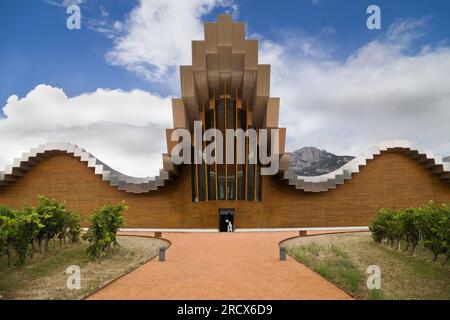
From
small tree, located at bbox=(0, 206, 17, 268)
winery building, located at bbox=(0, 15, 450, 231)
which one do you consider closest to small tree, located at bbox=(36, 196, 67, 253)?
small tree, located at bbox=(0, 206, 17, 268)

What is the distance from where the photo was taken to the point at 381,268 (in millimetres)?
13859

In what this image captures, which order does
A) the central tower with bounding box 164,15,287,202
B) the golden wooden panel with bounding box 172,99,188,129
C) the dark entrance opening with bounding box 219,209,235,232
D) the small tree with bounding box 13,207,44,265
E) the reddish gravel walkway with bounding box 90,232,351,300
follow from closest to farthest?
the reddish gravel walkway with bounding box 90,232,351,300 → the small tree with bounding box 13,207,44,265 → the central tower with bounding box 164,15,287,202 → the golden wooden panel with bounding box 172,99,188,129 → the dark entrance opening with bounding box 219,209,235,232

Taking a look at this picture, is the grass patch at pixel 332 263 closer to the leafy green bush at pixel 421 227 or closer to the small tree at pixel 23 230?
the leafy green bush at pixel 421 227

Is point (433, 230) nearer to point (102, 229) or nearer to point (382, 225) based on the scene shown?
point (382, 225)

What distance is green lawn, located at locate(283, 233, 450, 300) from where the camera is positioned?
1071 cm

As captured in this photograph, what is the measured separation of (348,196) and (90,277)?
79.0 ft

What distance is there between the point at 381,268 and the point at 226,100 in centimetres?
1892

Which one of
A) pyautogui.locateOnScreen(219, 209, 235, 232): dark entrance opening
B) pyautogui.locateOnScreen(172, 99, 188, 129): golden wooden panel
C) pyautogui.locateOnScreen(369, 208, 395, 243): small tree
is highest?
pyautogui.locateOnScreen(172, 99, 188, 129): golden wooden panel

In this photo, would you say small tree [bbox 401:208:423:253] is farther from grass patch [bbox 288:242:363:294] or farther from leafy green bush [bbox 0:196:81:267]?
leafy green bush [bbox 0:196:81:267]

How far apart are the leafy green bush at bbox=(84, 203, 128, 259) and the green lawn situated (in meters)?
8.78

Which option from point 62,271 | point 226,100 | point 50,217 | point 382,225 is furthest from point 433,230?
point 226,100

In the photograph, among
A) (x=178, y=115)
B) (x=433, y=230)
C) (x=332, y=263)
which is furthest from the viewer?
(x=178, y=115)

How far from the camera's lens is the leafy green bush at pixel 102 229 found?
1566 centimetres
